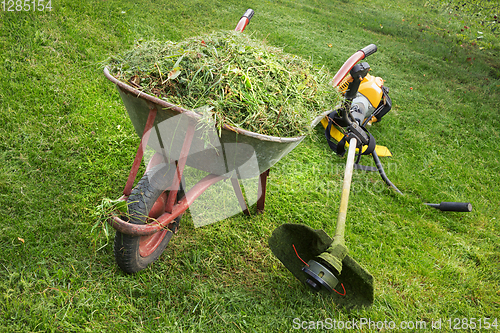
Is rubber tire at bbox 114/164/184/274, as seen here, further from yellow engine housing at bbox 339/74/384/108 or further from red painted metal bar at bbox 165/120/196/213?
yellow engine housing at bbox 339/74/384/108

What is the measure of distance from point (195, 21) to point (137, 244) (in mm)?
5729

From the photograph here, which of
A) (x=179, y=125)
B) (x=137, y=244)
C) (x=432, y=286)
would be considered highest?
(x=179, y=125)

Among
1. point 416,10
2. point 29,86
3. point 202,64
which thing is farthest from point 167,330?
point 416,10

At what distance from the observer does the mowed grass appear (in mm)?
2043

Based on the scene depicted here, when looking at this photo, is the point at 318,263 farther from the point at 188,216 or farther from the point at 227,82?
the point at 188,216

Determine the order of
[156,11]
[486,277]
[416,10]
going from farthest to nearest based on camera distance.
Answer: [416,10], [156,11], [486,277]

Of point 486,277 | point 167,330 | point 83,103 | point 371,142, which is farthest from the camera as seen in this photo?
point 83,103

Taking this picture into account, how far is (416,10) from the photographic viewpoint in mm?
11547

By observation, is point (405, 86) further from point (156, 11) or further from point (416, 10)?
point (416, 10)

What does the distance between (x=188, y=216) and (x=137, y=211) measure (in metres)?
1.03

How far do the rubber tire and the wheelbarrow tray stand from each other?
19cm

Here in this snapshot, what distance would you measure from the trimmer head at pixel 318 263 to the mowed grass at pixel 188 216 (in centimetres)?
24

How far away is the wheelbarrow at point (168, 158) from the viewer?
5.36 feet

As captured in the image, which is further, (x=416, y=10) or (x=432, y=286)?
(x=416, y=10)
